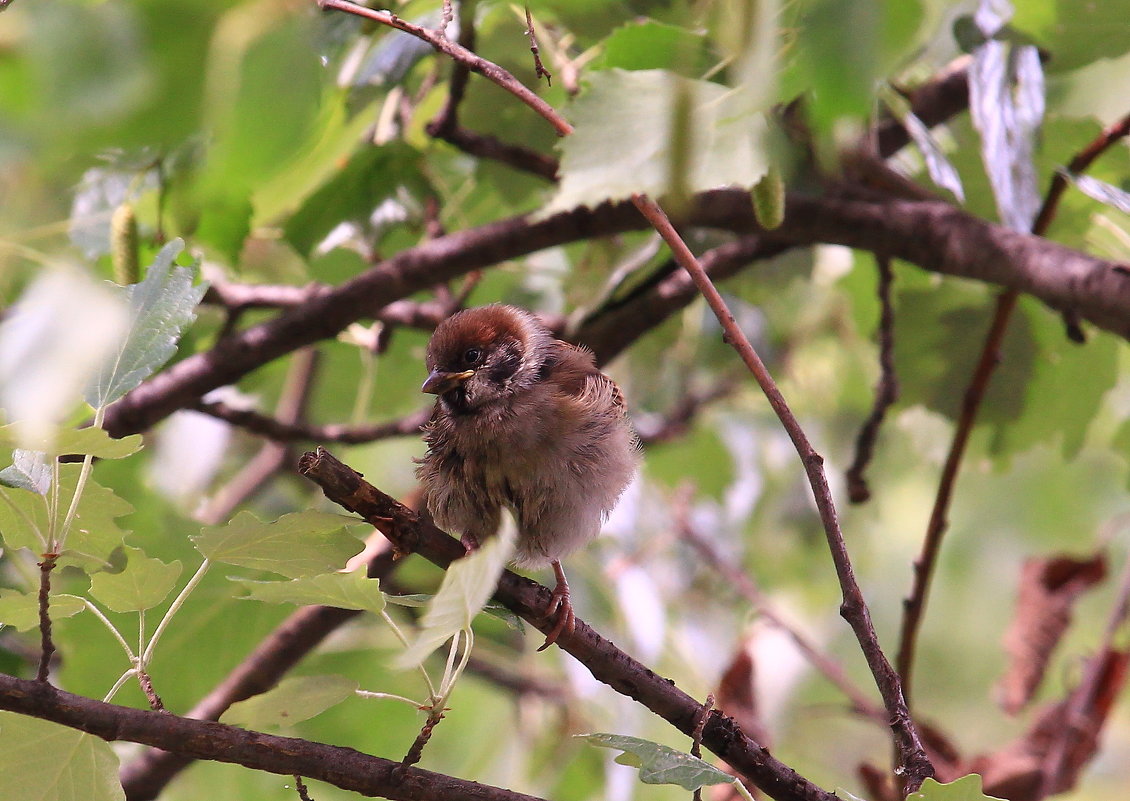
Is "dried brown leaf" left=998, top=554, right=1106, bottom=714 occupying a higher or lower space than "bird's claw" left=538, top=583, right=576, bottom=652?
lower

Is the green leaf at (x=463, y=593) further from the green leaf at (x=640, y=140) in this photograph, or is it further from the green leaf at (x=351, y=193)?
the green leaf at (x=351, y=193)

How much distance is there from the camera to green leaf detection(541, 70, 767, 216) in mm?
1564

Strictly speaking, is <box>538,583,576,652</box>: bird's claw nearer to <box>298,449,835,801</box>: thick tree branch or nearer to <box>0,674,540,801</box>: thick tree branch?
<box>298,449,835,801</box>: thick tree branch

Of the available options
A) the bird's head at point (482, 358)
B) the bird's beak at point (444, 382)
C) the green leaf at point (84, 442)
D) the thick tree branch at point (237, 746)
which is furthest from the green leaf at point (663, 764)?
the bird's beak at point (444, 382)

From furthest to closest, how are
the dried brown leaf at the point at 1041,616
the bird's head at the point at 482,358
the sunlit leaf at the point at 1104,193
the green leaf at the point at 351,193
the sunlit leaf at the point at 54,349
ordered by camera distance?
the dried brown leaf at the point at 1041,616 → the green leaf at the point at 351,193 → the bird's head at the point at 482,358 → the sunlit leaf at the point at 1104,193 → the sunlit leaf at the point at 54,349

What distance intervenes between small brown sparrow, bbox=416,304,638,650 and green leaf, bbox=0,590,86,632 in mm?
1150

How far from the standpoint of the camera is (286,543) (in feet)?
5.12

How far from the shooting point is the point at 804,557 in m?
4.90

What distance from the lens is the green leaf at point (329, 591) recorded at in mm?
1418

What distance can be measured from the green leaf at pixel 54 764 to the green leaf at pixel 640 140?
101cm

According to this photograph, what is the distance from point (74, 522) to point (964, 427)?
220 centimetres

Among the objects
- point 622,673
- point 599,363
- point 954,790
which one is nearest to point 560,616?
point 622,673

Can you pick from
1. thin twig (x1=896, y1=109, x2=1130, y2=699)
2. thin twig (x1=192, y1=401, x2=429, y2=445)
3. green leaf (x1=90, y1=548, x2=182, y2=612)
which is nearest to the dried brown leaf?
thin twig (x1=896, y1=109, x2=1130, y2=699)

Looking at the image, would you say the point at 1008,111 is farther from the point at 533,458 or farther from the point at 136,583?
the point at 136,583
